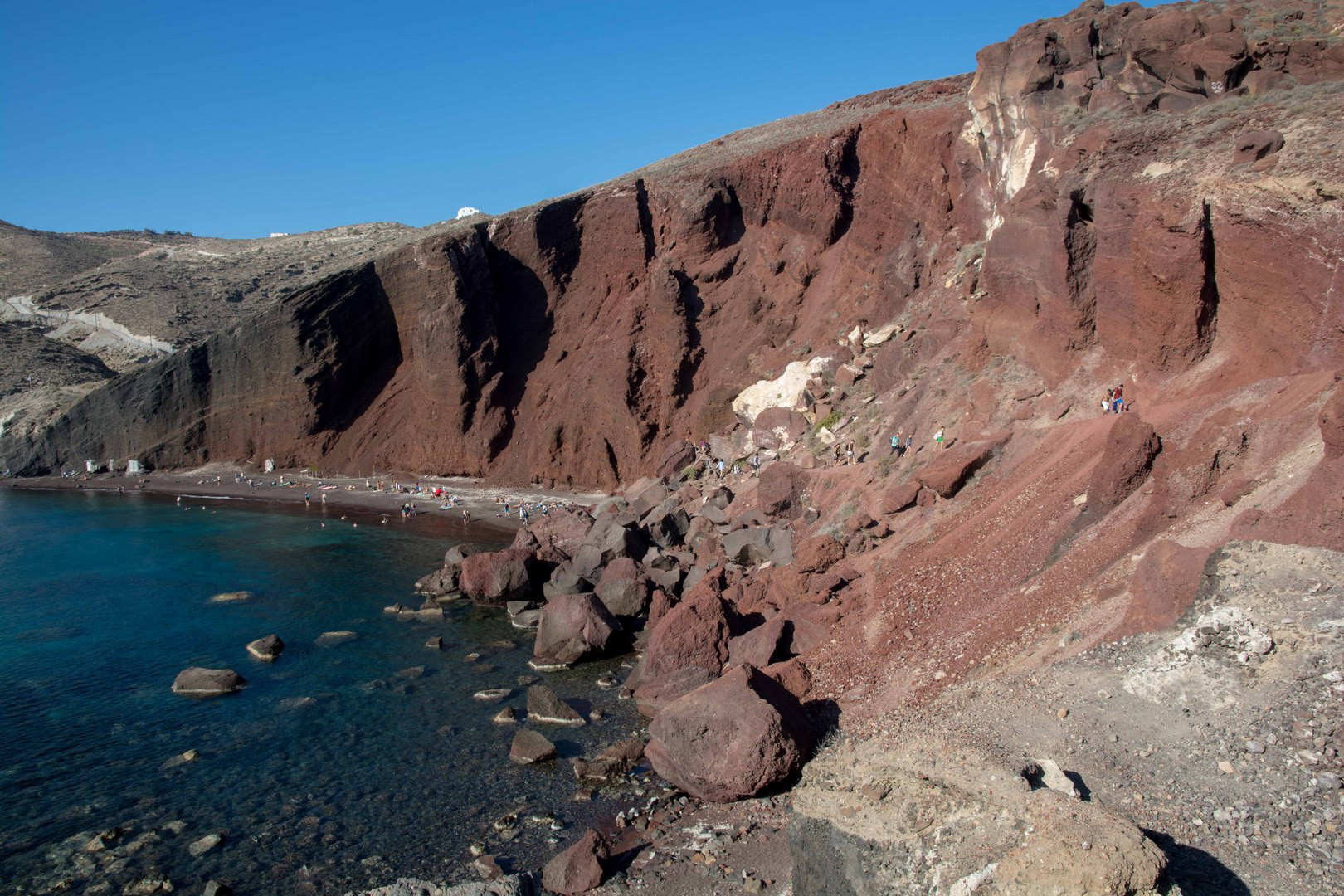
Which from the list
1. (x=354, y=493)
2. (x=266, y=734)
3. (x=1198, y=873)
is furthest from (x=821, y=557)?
(x=354, y=493)

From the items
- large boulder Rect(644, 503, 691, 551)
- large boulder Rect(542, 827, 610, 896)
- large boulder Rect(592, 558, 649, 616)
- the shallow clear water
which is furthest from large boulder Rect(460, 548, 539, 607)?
large boulder Rect(542, 827, 610, 896)

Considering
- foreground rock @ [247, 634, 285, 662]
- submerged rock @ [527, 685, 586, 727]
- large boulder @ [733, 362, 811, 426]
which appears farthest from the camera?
large boulder @ [733, 362, 811, 426]

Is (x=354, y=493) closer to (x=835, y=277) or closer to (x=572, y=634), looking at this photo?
(x=835, y=277)

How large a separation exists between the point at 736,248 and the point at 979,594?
29.5m

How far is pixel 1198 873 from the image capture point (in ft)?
25.5

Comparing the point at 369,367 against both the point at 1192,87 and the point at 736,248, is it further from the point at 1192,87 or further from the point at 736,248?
the point at 1192,87

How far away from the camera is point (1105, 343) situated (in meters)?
18.6

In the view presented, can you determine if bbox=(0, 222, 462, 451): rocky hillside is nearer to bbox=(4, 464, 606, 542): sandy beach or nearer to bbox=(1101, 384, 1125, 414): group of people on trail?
bbox=(4, 464, 606, 542): sandy beach

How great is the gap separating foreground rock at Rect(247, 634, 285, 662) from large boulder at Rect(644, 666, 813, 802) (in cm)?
1349

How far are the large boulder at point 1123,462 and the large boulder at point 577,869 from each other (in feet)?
33.0

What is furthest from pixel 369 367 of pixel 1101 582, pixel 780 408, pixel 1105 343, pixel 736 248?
pixel 1101 582

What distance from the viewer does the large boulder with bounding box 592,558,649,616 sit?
23.1 meters

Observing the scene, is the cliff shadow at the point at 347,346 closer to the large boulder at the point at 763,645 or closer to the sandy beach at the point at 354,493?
the sandy beach at the point at 354,493

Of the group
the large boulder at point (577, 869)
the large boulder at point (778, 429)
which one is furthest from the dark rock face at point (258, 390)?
the large boulder at point (577, 869)
